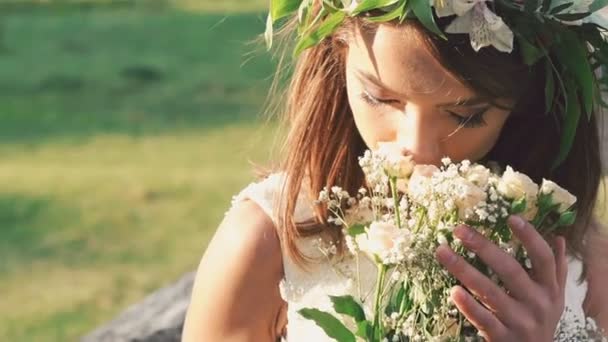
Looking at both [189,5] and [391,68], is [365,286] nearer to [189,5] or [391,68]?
[391,68]

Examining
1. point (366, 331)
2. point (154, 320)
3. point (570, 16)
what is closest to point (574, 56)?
point (570, 16)

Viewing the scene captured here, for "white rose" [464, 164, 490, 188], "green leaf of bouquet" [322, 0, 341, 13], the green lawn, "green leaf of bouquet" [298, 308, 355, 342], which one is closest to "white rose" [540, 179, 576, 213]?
Result: "white rose" [464, 164, 490, 188]

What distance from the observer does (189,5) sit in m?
17.1

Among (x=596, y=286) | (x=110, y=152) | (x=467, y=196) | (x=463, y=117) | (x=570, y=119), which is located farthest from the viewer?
(x=110, y=152)

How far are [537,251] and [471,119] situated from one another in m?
0.28

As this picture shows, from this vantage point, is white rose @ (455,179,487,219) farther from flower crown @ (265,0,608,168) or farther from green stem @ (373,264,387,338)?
flower crown @ (265,0,608,168)

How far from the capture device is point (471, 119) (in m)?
2.72

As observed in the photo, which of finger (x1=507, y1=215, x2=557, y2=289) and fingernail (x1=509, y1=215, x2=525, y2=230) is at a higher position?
fingernail (x1=509, y1=215, x2=525, y2=230)

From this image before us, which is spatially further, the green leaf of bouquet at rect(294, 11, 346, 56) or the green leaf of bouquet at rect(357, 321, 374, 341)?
the green leaf of bouquet at rect(294, 11, 346, 56)

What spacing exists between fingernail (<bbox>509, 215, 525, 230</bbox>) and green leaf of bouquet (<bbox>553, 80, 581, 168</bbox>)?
1.30ft

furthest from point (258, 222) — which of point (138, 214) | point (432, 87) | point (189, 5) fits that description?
point (189, 5)

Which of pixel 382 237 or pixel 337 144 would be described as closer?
pixel 382 237

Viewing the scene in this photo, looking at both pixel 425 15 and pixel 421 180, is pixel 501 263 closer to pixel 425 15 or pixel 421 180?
pixel 421 180

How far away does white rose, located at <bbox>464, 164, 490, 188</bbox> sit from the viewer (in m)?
2.54
